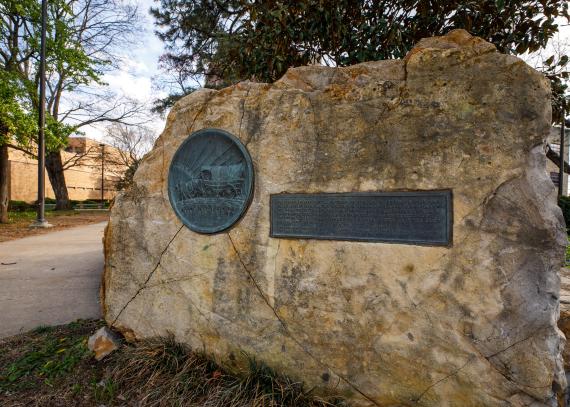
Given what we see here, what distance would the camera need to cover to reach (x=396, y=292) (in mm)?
2092

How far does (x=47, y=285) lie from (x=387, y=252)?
183 inches

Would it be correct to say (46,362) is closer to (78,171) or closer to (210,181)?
(210,181)

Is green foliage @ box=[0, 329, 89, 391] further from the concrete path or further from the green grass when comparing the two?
the concrete path


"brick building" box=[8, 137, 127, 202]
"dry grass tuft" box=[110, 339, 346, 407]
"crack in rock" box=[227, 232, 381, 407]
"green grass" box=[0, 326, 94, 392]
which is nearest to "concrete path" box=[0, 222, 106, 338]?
"green grass" box=[0, 326, 94, 392]

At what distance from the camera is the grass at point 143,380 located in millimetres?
2232

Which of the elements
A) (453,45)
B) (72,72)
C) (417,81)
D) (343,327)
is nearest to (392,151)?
(417,81)

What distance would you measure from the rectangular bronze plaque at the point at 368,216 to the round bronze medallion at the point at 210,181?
0.31 m

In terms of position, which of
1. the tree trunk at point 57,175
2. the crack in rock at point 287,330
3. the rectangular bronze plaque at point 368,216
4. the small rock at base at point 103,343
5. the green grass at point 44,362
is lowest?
the green grass at point 44,362

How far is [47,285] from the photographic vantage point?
457 centimetres

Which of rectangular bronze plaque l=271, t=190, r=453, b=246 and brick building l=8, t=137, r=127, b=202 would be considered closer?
rectangular bronze plaque l=271, t=190, r=453, b=246

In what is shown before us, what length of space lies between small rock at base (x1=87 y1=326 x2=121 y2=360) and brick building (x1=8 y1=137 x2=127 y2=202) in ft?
64.3

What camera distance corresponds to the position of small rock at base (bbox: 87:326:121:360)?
276cm

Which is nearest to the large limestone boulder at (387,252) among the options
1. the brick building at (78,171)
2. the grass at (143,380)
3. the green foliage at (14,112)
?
the grass at (143,380)

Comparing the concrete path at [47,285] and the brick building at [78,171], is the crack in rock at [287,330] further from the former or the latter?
the brick building at [78,171]
